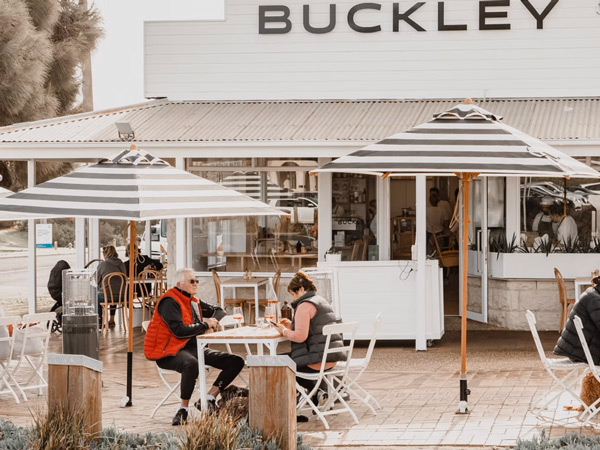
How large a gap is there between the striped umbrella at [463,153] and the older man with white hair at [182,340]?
5.25 feet

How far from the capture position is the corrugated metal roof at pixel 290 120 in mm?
13344

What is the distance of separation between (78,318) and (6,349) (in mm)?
930

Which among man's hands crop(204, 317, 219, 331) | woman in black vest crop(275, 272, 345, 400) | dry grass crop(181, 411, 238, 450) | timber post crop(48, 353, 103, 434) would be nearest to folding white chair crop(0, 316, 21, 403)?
man's hands crop(204, 317, 219, 331)

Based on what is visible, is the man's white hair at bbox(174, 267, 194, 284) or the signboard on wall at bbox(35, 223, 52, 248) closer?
the man's white hair at bbox(174, 267, 194, 284)

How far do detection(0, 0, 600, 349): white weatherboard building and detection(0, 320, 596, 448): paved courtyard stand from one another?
2.69 ft

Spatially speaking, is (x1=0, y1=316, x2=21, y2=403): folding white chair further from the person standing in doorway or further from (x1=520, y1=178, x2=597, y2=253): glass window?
the person standing in doorway

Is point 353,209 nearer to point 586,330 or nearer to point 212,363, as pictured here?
point 212,363

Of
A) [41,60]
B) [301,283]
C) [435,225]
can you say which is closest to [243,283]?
[435,225]

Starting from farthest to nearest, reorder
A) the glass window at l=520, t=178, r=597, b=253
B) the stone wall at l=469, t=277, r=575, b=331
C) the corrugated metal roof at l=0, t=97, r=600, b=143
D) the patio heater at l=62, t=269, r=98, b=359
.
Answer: the glass window at l=520, t=178, r=597, b=253, the stone wall at l=469, t=277, r=575, b=331, the corrugated metal roof at l=0, t=97, r=600, b=143, the patio heater at l=62, t=269, r=98, b=359

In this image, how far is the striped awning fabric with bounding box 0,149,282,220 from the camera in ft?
26.8

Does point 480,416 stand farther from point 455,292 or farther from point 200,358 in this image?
point 455,292

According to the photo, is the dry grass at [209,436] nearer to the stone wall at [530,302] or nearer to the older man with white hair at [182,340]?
the older man with white hair at [182,340]

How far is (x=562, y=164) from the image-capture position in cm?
839

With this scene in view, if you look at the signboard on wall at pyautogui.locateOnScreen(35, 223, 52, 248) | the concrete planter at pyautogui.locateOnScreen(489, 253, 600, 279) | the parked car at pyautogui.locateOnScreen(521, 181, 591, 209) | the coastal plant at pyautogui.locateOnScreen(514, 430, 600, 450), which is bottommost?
the coastal plant at pyautogui.locateOnScreen(514, 430, 600, 450)
